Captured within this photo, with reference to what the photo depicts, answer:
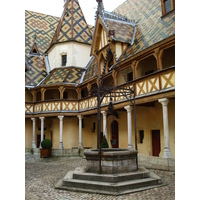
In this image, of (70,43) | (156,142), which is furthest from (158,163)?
(70,43)

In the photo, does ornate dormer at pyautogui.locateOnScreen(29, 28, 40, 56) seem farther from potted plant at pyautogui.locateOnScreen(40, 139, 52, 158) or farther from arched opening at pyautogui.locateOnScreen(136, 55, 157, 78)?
arched opening at pyautogui.locateOnScreen(136, 55, 157, 78)

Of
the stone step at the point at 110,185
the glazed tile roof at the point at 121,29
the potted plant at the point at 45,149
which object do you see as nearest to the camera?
the stone step at the point at 110,185

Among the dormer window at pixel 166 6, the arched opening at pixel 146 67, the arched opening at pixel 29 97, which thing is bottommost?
the arched opening at pixel 29 97

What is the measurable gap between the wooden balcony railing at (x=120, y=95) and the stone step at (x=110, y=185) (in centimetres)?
337

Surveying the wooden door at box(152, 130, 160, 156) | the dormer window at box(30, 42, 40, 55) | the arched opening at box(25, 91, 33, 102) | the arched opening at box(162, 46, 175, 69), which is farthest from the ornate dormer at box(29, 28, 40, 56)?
the wooden door at box(152, 130, 160, 156)

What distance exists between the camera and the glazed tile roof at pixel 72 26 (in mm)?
22672

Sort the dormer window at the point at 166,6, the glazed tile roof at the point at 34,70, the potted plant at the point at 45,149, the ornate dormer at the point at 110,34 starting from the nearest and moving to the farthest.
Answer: the dormer window at the point at 166,6 → the ornate dormer at the point at 110,34 → the potted plant at the point at 45,149 → the glazed tile roof at the point at 34,70

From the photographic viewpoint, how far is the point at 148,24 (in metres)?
14.8

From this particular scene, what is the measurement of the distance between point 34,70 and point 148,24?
12.9 m

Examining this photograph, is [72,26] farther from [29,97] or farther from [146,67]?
[146,67]

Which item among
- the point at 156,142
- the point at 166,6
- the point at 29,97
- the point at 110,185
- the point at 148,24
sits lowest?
the point at 110,185

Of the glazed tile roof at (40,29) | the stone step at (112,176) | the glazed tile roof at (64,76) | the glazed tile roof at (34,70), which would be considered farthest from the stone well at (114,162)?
the glazed tile roof at (40,29)

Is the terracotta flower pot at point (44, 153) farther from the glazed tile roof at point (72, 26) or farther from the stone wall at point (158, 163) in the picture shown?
the glazed tile roof at point (72, 26)

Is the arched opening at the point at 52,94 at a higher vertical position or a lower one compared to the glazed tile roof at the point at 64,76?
lower
